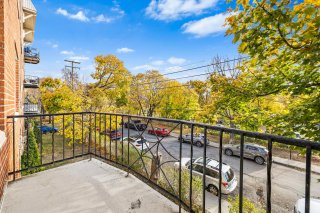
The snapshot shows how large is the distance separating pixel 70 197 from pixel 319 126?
3.48 m

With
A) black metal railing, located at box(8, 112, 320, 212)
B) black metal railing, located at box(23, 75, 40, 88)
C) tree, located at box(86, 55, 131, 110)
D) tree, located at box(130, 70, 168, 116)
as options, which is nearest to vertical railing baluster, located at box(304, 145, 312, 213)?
black metal railing, located at box(8, 112, 320, 212)

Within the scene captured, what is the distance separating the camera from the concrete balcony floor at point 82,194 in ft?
5.81

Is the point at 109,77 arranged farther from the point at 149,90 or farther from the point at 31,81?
the point at 149,90

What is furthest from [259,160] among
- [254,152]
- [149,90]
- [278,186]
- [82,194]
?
[149,90]

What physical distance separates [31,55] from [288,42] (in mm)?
14346

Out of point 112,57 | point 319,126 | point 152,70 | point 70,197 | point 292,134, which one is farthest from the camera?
point 152,70

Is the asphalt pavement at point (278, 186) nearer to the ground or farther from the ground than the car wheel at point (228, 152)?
nearer to the ground

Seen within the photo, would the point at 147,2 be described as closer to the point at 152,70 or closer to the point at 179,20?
the point at 179,20

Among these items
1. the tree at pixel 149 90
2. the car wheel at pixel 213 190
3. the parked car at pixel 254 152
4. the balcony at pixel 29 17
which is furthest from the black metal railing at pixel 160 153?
the tree at pixel 149 90

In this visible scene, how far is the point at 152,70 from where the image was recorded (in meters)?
20.4

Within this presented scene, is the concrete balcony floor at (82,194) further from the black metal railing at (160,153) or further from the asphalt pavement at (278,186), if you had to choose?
the asphalt pavement at (278,186)

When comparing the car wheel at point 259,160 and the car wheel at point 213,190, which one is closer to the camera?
the car wheel at point 213,190

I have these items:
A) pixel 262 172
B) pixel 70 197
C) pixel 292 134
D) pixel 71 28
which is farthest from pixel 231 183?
pixel 71 28

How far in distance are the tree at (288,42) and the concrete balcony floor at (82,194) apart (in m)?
2.22
